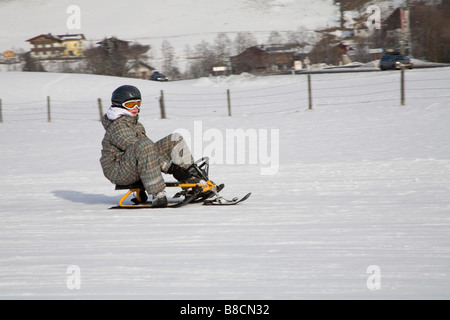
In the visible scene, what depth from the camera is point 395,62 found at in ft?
94.1

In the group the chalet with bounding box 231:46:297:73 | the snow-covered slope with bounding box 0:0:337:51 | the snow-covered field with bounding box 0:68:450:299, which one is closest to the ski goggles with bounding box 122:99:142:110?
the snow-covered field with bounding box 0:68:450:299

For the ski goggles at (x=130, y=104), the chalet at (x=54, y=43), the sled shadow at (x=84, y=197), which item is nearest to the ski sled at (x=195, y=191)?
the ski goggles at (x=130, y=104)

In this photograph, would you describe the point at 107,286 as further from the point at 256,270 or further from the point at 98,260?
the point at 256,270

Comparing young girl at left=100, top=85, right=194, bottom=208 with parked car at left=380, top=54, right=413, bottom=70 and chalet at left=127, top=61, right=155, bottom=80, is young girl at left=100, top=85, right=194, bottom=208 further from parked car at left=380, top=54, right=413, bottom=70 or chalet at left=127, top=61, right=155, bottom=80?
chalet at left=127, top=61, right=155, bottom=80

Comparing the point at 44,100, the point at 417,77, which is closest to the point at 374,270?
the point at 417,77

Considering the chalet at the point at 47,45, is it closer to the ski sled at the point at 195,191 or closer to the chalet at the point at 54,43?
the chalet at the point at 54,43

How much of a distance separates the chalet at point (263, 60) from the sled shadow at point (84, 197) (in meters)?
39.5

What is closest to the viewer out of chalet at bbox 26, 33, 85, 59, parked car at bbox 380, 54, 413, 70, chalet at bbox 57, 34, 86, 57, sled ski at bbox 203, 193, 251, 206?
sled ski at bbox 203, 193, 251, 206

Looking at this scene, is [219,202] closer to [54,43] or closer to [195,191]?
[195,191]

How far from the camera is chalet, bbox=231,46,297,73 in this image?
47.0 meters

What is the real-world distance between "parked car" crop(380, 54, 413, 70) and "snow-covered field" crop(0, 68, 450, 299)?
16.8 metres

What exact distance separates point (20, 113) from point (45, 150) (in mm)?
12602

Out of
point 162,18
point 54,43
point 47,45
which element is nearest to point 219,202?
point 54,43

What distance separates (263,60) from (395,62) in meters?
21.3
